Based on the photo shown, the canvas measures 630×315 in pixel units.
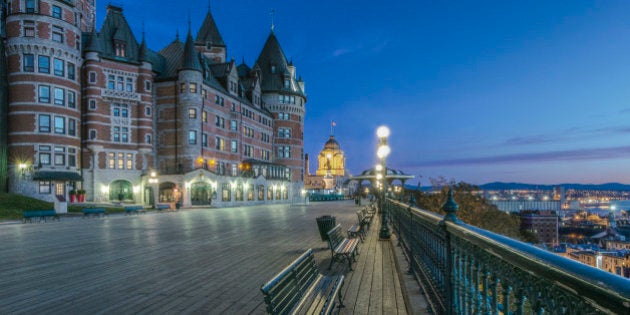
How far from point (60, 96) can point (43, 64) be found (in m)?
3.43

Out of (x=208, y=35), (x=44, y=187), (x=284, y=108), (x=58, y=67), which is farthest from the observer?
(x=284, y=108)

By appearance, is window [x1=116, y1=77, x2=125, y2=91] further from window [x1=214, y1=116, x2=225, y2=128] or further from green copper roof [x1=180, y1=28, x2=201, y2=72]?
window [x1=214, y1=116, x2=225, y2=128]

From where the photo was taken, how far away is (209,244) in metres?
13.7

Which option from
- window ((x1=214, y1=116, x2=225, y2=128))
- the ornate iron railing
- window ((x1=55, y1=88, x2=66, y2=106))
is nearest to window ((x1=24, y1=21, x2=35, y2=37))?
window ((x1=55, y1=88, x2=66, y2=106))

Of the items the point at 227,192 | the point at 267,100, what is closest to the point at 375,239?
the point at 227,192

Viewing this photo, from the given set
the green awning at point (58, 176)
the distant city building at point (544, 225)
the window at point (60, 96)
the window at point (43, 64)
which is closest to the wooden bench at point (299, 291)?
the green awning at point (58, 176)

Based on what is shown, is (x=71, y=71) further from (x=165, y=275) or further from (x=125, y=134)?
(x=165, y=275)

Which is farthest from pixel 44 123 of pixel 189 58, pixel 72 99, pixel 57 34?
pixel 189 58

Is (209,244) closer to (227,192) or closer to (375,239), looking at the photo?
(375,239)

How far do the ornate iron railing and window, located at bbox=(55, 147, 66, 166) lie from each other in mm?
44479

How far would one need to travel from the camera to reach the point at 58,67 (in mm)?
39875

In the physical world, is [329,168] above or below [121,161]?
below

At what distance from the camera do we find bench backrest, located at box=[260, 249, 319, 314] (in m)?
3.82

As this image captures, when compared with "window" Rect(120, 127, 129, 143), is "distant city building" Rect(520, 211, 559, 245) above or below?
below
